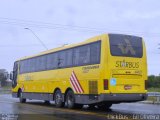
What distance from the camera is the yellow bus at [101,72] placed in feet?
63.8

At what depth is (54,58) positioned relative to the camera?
25406 millimetres

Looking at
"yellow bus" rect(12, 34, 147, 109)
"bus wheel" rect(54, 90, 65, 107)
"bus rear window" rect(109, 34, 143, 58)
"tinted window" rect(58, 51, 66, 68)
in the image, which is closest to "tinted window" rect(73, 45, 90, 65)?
"yellow bus" rect(12, 34, 147, 109)

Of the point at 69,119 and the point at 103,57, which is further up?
the point at 103,57

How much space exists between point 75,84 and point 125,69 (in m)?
3.53

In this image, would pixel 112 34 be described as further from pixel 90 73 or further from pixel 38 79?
pixel 38 79

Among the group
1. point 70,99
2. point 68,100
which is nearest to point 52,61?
point 68,100

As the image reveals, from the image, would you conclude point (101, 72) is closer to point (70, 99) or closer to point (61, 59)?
point (70, 99)

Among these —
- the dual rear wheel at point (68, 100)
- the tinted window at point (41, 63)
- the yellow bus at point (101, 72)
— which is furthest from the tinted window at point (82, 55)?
the tinted window at point (41, 63)

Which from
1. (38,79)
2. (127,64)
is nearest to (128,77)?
(127,64)

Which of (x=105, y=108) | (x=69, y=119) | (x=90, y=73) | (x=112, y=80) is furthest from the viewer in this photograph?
(x=105, y=108)

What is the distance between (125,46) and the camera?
2016 cm

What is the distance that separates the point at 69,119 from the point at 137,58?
581 centimetres

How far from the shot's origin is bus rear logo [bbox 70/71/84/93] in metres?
21.6

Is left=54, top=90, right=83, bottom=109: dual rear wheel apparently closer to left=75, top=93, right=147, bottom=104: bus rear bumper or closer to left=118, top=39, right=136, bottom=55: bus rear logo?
left=75, top=93, right=147, bottom=104: bus rear bumper
